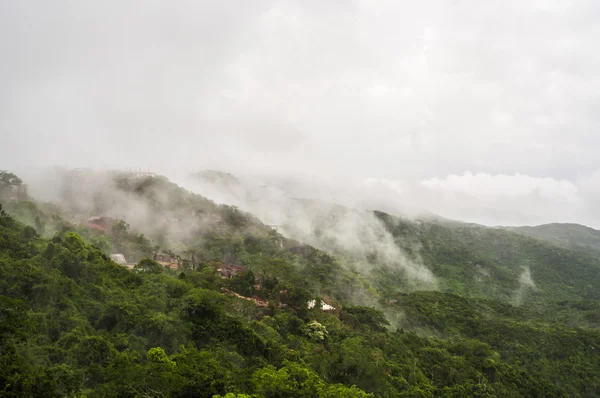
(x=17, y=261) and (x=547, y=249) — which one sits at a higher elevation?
(x=547, y=249)

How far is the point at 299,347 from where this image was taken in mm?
33375

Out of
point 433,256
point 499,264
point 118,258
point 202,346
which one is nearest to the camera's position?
point 202,346

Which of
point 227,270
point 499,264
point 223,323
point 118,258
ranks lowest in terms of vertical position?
point 118,258

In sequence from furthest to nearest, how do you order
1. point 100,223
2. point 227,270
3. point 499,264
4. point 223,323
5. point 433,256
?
point 499,264, point 433,256, point 100,223, point 227,270, point 223,323

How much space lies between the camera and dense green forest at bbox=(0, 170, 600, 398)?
17.7 metres

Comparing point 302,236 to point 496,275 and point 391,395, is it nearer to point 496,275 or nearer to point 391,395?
point 496,275

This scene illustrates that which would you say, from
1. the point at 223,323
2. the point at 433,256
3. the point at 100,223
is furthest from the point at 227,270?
the point at 433,256

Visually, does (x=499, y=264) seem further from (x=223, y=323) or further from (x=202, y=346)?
(x=202, y=346)

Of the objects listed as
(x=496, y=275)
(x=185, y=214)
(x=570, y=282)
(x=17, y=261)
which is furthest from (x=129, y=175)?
(x=570, y=282)

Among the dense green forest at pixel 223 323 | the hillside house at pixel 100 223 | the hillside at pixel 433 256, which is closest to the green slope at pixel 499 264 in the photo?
the hillside at pixel 433 256

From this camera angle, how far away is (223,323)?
1123 inches

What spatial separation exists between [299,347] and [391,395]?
9613mm

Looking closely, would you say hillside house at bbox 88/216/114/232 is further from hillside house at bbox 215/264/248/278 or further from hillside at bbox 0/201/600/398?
hillside at bbox 0/201/600/398

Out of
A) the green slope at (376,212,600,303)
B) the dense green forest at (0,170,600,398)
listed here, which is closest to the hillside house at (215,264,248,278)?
the dense green forest at (0,170,600,398)
